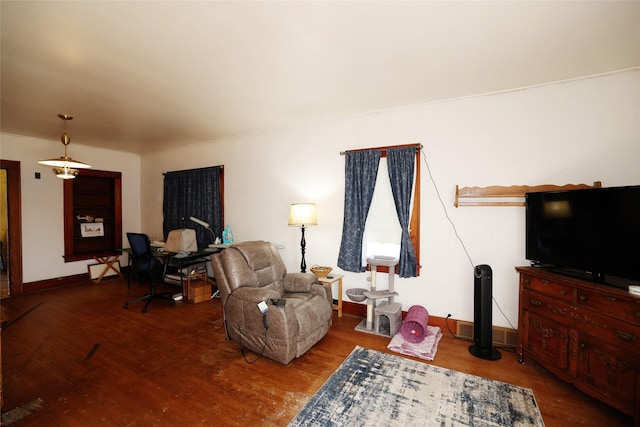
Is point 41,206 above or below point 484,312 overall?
above

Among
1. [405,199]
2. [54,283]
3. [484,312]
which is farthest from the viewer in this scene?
[54,283]

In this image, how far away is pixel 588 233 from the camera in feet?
6.75

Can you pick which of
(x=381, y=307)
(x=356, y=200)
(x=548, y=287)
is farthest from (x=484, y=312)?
(x=356, y=200)

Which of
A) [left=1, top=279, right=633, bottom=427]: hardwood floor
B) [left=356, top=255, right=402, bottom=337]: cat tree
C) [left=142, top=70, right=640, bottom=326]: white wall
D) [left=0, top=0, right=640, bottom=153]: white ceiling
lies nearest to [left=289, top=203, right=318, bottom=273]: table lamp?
[left=142, top=70, right=640, bottom=326]: white wall

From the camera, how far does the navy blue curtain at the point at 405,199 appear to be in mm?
3141

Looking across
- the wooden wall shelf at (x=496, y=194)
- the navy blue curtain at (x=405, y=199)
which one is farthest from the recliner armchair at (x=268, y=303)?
the wooden wall shelf at (x=496, y=194)

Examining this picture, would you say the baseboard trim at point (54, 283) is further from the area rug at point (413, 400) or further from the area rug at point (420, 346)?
the area rug at point (420, 346)

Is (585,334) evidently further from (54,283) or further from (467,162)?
(54,283)

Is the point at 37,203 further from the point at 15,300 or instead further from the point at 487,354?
the point at 487,354

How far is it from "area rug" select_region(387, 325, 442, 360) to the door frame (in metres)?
5.83

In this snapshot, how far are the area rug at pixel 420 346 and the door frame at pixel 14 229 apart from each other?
583 cm

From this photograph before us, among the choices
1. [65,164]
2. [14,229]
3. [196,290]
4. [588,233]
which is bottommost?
[196,290]

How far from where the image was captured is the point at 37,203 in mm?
4625

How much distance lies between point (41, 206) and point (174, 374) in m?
4.49
